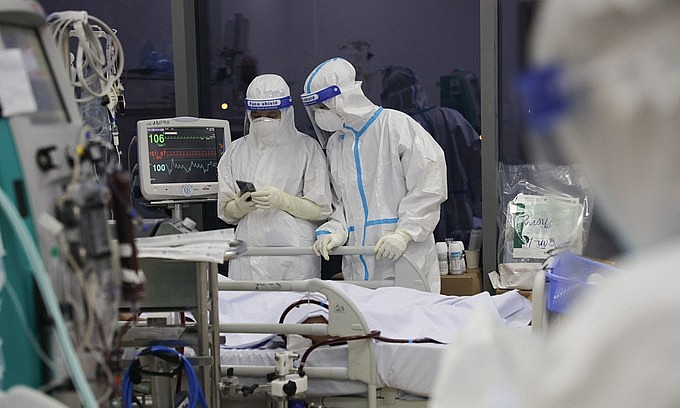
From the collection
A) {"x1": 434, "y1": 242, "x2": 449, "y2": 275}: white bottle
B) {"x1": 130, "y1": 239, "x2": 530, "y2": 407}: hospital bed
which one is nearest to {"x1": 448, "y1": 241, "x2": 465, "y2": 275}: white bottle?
{"x1": 434, "y1": 242, "x2": 449, "y2": 275}: white bottle

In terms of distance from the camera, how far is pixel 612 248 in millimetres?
903

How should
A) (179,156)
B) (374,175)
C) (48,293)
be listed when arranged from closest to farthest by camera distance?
(48,293) < (179,156) < (374,175)

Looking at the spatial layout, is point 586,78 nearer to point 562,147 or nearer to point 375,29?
point 562,147

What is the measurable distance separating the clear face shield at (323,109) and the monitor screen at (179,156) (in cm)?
50

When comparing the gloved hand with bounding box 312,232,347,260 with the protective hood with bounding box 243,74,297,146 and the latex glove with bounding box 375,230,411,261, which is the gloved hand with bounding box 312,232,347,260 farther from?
the protective hood with bounding box 243,74,297,146

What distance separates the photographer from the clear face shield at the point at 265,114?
466 cm

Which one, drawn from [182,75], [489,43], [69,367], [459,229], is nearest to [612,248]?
[69,367]

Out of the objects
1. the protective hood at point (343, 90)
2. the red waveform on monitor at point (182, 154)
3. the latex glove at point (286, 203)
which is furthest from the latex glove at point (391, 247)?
the red waveform on monitor at point (182, 154)

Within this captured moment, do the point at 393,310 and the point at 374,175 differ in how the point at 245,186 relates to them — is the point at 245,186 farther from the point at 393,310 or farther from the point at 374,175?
the point at 393,310

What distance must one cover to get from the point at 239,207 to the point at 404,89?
64.0 inches

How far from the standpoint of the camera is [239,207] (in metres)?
4.74

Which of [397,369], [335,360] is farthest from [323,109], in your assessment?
[397,369]

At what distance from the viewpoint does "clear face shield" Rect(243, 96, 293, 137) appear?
4.66m

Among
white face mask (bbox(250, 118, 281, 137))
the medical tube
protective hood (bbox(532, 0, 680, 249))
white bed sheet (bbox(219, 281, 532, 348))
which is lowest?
white bed sheet (bbox(219, 281, 532, 348))
